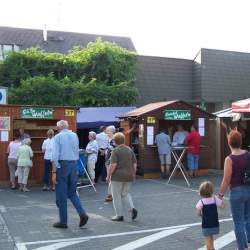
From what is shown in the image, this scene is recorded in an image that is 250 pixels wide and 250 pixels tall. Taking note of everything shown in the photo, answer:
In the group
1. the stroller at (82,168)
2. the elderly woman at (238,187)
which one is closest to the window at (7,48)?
the stroller at (82,168)

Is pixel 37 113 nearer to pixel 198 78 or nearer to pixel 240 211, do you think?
pixel 240 211

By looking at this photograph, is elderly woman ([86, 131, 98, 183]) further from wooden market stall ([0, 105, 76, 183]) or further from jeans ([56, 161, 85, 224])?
A: jeans ([56, 161, 85, 224])

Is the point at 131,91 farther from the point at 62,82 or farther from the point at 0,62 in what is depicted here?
the point at 0,62

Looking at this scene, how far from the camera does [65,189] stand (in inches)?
337

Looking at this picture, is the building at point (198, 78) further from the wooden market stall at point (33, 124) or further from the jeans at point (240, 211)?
the jeans at point (240, 211)

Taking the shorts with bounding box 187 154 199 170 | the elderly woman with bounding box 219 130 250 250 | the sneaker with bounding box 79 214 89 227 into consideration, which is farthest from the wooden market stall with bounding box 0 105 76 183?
the elderly woman with bounding box 219 130 250 250

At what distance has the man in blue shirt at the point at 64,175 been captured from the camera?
335 inches

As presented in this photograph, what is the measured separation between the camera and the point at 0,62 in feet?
79.5

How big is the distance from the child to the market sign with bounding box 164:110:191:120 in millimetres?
11024

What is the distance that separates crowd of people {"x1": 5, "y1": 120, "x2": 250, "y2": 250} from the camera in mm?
6375

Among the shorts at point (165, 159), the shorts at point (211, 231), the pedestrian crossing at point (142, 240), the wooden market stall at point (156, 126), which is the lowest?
the pedestrian crossing at point (142, 240)

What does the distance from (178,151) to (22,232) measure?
1009cm

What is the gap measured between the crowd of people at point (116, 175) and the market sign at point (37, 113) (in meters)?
0.74

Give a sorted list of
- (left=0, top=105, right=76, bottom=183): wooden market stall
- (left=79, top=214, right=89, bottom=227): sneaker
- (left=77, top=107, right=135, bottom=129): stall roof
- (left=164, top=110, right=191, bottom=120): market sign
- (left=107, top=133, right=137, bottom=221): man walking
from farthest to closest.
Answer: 1. (left=77, top=107, right=135, bottom=129): stall roof
2. (left=164, top=110, right=191, bottom=120): market sign
3. (left=0, top=105, right=76, bottom=183): wooden market stall
4. (left=107, top=133, right=137, bottom=221): man walking
5. (left=79, top=214, right=89, bottom=227): sneaker
